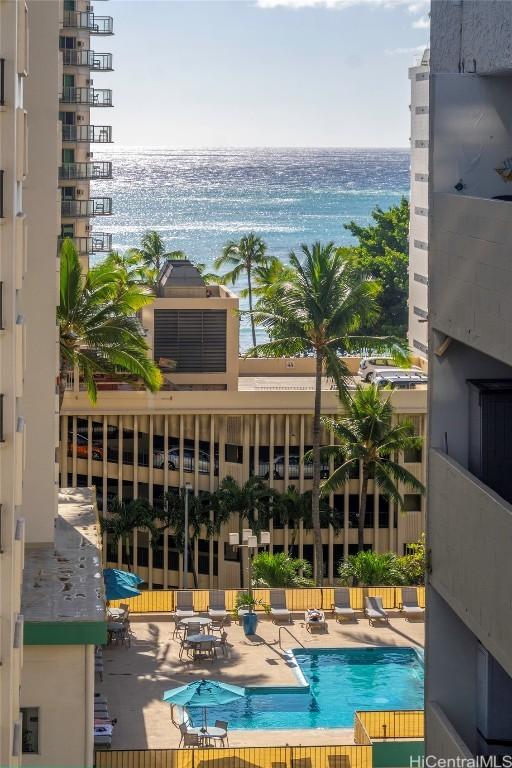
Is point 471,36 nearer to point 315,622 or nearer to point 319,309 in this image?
point 315,622

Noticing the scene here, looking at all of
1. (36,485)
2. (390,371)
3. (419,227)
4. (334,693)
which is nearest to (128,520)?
(390,371)

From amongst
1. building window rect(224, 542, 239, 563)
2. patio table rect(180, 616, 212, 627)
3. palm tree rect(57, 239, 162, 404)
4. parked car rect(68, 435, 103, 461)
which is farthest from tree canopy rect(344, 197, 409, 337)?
patio table rect(180, 616, 212, 627)

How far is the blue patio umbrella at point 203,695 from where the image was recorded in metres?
25.7

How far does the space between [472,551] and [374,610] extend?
2502 cm

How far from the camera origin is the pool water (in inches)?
1092

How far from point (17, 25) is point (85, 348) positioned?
2245 centimetres

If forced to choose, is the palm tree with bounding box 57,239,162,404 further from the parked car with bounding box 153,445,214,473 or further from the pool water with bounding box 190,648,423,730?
the parked car with bounding box 153,445,214,473

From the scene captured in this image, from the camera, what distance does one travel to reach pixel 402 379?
48531mm

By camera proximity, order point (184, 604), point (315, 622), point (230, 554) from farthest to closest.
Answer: point (230, 554) → point (184, 604) → point (315, 622)

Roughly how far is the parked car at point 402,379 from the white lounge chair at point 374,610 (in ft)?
43.3

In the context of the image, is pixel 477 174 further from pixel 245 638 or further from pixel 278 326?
pixel 278 326

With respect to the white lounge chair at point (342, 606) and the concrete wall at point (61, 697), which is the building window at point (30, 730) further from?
the white lounge chair at point (342, 606)

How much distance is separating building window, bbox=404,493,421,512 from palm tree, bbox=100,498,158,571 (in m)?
7.71

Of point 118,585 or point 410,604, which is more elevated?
point 118,585
